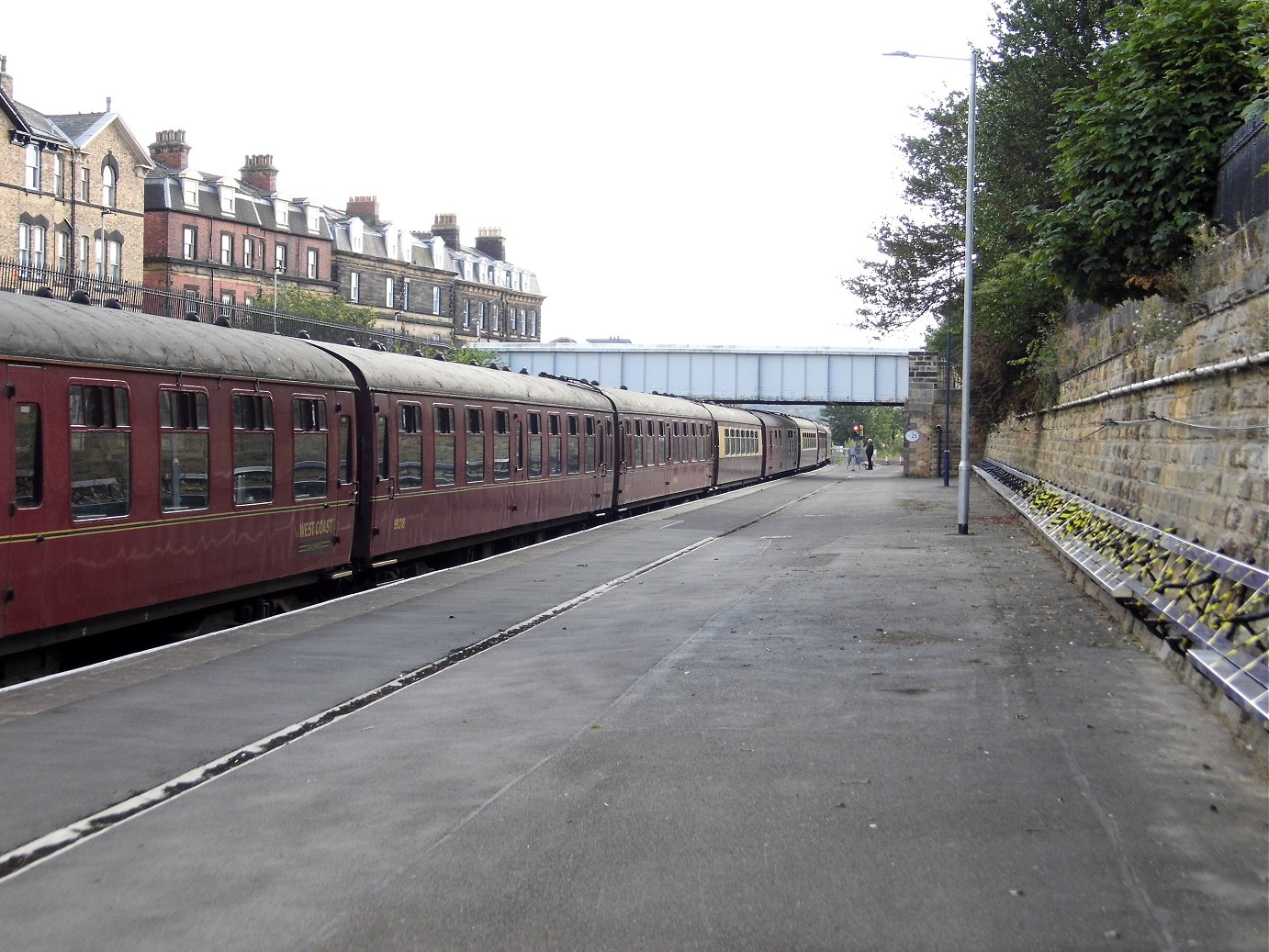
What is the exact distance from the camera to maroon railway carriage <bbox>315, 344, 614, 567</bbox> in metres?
16.2

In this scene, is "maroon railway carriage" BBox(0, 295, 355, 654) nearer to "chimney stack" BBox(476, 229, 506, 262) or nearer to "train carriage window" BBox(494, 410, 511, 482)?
"train carriage window" BBox(494, 410, 511, 482)

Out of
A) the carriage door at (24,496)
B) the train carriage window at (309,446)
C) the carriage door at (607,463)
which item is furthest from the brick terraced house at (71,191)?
the carriage door at (24,496)

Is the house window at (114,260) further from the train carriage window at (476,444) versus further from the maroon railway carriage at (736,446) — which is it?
the train carriage window at (476,444)

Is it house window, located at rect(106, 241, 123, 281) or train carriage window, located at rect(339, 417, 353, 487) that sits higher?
Answer: house window, located at rect(106, 241, 123, 281)

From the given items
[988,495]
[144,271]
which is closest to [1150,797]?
[988,495]

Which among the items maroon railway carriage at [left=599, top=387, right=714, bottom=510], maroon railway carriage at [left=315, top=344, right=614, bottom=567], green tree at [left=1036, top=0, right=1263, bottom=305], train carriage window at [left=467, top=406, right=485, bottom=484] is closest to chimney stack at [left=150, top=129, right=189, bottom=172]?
maroon railway carriage at [left=599, top=387, right=714, bottom=510]

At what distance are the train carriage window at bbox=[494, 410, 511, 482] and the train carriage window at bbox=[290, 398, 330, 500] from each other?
6.05 m

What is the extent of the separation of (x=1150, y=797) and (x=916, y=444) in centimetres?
5418

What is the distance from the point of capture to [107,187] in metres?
58.0

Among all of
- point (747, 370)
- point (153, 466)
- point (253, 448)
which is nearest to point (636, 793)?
point (153, 466)

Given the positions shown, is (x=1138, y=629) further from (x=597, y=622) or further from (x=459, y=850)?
(x=459, y=850)

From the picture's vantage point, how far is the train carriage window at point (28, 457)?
31.2 ft

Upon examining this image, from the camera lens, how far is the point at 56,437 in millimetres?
9961

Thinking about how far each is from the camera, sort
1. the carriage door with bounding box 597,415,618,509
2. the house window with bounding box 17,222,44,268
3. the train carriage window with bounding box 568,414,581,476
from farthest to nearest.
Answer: the house window with bounding box 17,222,44,268 → the carriage door with bounding box 597,415,618,509 → the train carriage window with bounding box 568,414,581,476
